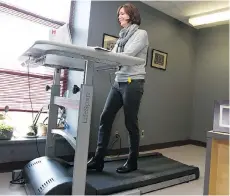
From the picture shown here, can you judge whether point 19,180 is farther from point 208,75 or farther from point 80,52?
point 208,75

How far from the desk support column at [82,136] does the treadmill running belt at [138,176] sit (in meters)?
0.16

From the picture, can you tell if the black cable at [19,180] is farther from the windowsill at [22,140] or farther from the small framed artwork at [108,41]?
the small framed artwork at [108,41]

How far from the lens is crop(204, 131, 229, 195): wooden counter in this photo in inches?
46.8

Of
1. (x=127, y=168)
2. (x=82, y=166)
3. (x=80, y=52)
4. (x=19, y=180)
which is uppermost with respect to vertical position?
(x=80, y=52)

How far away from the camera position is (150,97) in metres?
3.48

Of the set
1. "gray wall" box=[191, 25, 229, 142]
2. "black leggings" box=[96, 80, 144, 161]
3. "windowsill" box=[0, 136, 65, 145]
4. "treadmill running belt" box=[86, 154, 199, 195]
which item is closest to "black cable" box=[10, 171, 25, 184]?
"windowsill" box=[0, 136, 65, 145]

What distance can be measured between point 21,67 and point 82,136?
1.46 meters

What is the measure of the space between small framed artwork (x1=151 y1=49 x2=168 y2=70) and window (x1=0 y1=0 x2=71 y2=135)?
58.8 inches

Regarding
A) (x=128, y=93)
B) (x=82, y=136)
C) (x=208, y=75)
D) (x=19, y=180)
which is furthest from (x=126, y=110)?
(x=208, y=75)

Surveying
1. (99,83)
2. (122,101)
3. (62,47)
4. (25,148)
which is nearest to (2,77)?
(25,148)

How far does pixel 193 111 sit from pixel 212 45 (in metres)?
1.26

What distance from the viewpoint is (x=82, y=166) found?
1.46 meters

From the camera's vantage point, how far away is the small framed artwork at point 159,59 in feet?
11.4

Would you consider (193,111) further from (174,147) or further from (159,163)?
(159,163)
